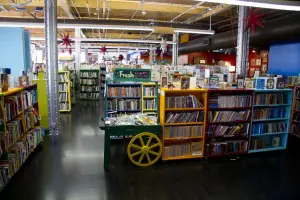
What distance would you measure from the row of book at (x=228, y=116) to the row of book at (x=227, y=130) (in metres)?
0.16

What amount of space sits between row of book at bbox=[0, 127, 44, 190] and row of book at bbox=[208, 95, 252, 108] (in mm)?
3935

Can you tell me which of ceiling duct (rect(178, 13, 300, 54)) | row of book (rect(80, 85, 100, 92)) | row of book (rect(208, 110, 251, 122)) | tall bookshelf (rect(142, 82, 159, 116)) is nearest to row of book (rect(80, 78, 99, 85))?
row of book (rect(80, 85, 100, 92))

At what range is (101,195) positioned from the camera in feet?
11.5

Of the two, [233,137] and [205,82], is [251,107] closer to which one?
[233,137]

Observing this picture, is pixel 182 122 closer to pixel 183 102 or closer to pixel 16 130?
pixel 183 102

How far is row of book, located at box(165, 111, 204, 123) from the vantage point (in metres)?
4.68

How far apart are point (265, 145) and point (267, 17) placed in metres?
6.97

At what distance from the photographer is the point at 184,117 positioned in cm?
477

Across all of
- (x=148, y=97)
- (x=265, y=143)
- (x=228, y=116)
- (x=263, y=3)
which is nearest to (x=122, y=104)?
(x=148, y=97)

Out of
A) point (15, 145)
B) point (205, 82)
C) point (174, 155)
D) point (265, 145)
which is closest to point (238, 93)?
point (205, 82)

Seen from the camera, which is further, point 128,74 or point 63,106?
point 63,106

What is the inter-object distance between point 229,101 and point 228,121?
1.49ft

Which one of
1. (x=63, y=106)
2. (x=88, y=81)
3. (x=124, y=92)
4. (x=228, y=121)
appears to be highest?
(x=88, y=81)

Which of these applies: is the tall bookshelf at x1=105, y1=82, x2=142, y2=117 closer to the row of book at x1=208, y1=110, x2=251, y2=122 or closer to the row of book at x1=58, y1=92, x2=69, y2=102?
the row of book at x1=208, y1=110, x2=251, y2=122
